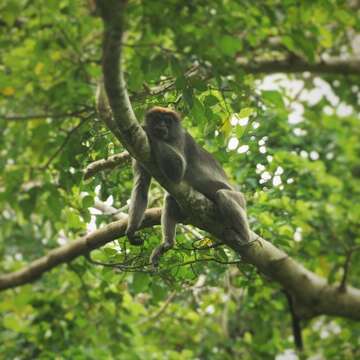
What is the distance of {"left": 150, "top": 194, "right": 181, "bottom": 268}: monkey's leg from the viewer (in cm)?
548

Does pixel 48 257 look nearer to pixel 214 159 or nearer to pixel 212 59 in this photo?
pixel 214 159

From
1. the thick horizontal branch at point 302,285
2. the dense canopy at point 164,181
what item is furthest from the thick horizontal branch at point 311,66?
the thick horizontal branch at point 302,285

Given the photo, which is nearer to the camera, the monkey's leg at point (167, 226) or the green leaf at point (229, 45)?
the green leaf at point (229, 45)

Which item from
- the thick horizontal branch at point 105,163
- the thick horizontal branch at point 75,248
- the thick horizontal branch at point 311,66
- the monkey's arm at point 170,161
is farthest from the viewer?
the thick horizontal branch at point 311,66

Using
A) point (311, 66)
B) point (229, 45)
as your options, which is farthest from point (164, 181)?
point (311, 66)

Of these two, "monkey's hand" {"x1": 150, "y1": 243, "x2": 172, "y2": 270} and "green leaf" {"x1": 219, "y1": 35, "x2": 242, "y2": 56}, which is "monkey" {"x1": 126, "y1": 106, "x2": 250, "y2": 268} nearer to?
"monkey's hand" {"x1": 150, "y1": 243, "x2": 172, "y2": 270}

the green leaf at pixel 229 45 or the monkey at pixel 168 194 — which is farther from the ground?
the monkey at pixel 168 194

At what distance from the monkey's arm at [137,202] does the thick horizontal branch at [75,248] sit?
152mm

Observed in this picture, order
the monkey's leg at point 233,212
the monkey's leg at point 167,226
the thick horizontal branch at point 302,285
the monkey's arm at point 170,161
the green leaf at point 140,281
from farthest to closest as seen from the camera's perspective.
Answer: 1. the green leaf at point 140,281
2. the monkey's leg at point 167,226
3. the monkey's leg at point 233,212
4. the thick horizontal branch at point 302,285
5. the monkey's arm at point 170,161

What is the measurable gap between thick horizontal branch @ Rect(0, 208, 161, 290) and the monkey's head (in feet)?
2.17

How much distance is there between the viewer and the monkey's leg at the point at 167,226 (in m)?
5.48

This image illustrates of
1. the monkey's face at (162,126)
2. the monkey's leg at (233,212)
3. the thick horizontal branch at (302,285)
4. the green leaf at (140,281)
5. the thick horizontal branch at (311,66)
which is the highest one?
the thick horizontal branch at (311,66)

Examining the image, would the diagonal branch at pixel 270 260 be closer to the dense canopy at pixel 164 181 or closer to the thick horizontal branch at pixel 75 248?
the dense canopy at pixel 164 181

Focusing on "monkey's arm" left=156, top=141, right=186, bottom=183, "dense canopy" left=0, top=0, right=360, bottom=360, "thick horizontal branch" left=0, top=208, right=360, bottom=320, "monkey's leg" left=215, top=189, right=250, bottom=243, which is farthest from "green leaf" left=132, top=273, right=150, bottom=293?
"monkey's arm" left=156, top=141, right=186, bottom=183
